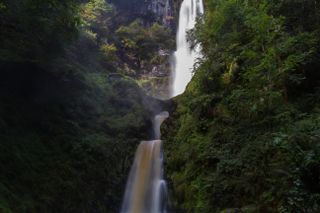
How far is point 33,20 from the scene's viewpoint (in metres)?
9.91

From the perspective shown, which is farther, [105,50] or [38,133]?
[105,50]

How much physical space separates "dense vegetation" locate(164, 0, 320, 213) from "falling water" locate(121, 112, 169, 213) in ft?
4.86

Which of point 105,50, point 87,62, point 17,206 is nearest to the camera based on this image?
point 17,206

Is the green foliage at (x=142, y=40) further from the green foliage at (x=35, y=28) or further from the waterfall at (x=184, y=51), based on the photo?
the green foliage at (x=35, y=28)

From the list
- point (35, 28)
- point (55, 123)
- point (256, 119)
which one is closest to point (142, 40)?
point (55, 123)

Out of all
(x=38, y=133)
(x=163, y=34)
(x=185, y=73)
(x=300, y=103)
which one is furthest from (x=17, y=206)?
(x=163, y=34)

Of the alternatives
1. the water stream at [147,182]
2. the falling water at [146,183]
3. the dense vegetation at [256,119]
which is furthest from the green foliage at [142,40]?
the dense vegetation at [256,119]

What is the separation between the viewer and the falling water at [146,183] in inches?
487

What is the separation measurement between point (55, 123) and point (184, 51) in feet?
62.7

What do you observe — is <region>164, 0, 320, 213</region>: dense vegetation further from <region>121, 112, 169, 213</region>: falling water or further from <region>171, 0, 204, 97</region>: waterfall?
<region>171, 0, 204, 97</region>: waterfall

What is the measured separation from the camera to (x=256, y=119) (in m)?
7.95

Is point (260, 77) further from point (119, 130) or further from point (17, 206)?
point (119, 130)

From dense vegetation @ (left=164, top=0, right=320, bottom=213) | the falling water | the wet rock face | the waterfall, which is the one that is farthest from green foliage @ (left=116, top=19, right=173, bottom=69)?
dense vegetation @ (left=164, top=0, right=320, bottom=213)

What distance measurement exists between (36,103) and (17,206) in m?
4.66
